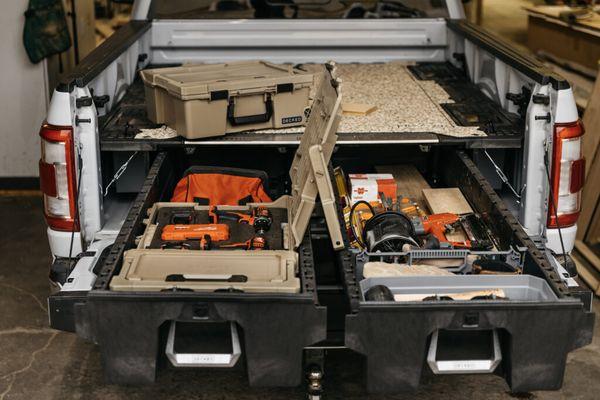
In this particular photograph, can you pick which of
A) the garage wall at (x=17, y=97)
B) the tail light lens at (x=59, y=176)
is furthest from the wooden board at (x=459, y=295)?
the garage wall at (x=17, y=97)

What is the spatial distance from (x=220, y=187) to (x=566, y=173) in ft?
5.06

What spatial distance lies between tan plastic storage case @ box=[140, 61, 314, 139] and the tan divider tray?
0.90 meters

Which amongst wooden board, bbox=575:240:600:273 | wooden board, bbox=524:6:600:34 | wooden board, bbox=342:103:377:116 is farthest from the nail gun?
wooden board, bbox=524:6:600:34

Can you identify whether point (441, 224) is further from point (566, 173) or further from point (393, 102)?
point (393, 102)

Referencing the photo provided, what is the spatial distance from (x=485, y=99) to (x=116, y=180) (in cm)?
194

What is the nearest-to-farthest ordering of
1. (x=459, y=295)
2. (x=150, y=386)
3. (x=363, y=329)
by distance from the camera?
(x=363, y=329), (x=459, y=295), (x=150, y=386)

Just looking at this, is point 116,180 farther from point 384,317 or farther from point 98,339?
point 384,317

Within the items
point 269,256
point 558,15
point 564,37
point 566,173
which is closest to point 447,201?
point 566,173

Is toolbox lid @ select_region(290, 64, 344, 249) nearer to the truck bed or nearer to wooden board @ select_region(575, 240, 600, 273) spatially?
the truck bed

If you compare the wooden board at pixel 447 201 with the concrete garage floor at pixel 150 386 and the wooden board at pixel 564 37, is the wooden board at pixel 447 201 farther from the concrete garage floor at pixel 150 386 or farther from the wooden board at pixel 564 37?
the wooden board at pixel 564 37

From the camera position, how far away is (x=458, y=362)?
3.00m

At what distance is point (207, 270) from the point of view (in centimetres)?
323

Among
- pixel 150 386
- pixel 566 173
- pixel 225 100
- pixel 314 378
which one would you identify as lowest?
pixel 150 386

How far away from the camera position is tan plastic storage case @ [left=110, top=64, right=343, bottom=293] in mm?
3053
